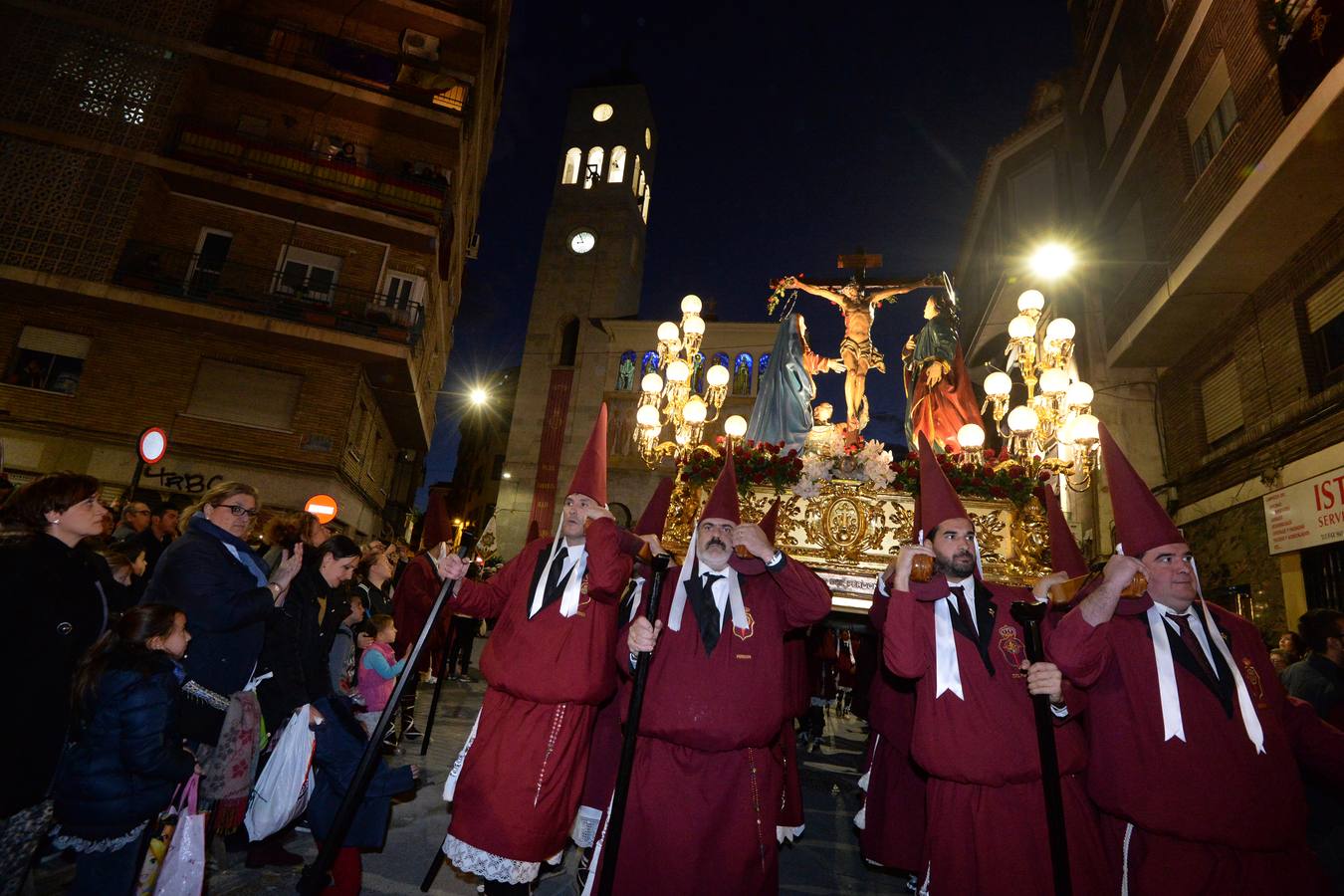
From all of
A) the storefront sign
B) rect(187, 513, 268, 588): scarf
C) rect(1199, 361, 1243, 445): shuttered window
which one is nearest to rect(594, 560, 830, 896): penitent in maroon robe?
rect(187, 513, 268, 588): scarf

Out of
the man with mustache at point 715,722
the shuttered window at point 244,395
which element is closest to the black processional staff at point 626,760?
the man with mustache at point 715,722

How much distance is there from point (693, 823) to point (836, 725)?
1043 centimetres

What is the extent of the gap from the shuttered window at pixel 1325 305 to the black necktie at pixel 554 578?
33.8ft

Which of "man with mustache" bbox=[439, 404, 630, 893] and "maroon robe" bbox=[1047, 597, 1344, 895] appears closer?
"maroon robe" bbox=[1047, 597, 1344, 895]

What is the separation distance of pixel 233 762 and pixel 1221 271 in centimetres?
1304

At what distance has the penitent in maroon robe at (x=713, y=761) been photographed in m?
3.17

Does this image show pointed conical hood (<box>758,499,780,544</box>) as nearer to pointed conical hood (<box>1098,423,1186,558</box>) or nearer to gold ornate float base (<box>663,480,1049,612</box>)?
gold ornate float base (<box>663,480,1049,612</box>)

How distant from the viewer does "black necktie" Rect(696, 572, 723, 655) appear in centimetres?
355

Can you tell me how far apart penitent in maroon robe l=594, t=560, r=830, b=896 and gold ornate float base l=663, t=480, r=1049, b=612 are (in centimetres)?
247

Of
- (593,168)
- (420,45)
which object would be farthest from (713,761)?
(593,168)

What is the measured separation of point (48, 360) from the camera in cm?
1536

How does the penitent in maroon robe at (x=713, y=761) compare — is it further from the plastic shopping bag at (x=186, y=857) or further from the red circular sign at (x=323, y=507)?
the red circular sign at (x=323, y=507)

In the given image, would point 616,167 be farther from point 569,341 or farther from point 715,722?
point 715,722

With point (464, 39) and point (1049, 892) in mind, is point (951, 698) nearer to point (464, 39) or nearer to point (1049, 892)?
point (1049, 892)
